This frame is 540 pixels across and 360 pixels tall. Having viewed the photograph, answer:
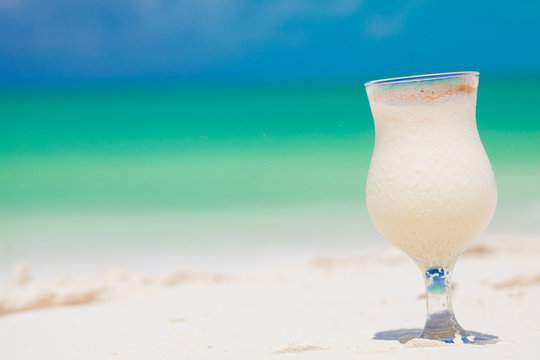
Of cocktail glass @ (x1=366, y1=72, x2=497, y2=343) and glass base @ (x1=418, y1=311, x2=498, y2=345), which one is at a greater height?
cocktail glass @ (x1=366, y1=72, x2=497, y2=343)

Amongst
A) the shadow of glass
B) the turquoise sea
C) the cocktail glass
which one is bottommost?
the shadow of glass

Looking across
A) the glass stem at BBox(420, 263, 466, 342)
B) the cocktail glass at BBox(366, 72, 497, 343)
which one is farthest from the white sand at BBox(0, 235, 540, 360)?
the cocktail glass at BBox(366, 72, 497, 343)

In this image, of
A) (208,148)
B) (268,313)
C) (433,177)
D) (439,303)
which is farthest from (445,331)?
(208,148)

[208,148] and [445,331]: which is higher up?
[208,148]

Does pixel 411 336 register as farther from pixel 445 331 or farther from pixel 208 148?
pixel 208 148

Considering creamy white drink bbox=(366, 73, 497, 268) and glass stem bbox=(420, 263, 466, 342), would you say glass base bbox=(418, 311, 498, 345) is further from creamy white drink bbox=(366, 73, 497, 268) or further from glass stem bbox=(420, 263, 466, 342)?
creamy white drink bbox=(366, 73, 497, 268)

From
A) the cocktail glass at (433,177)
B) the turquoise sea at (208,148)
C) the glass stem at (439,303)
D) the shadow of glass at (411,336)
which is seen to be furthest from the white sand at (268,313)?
the turquoise sea at (208,148)

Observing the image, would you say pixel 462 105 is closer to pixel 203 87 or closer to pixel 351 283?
pixel 351 283

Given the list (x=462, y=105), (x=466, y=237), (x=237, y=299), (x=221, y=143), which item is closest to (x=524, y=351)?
(x=466, y=237)

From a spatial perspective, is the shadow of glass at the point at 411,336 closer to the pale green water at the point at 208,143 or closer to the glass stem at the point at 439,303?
the glass stem at the point at 439,303
